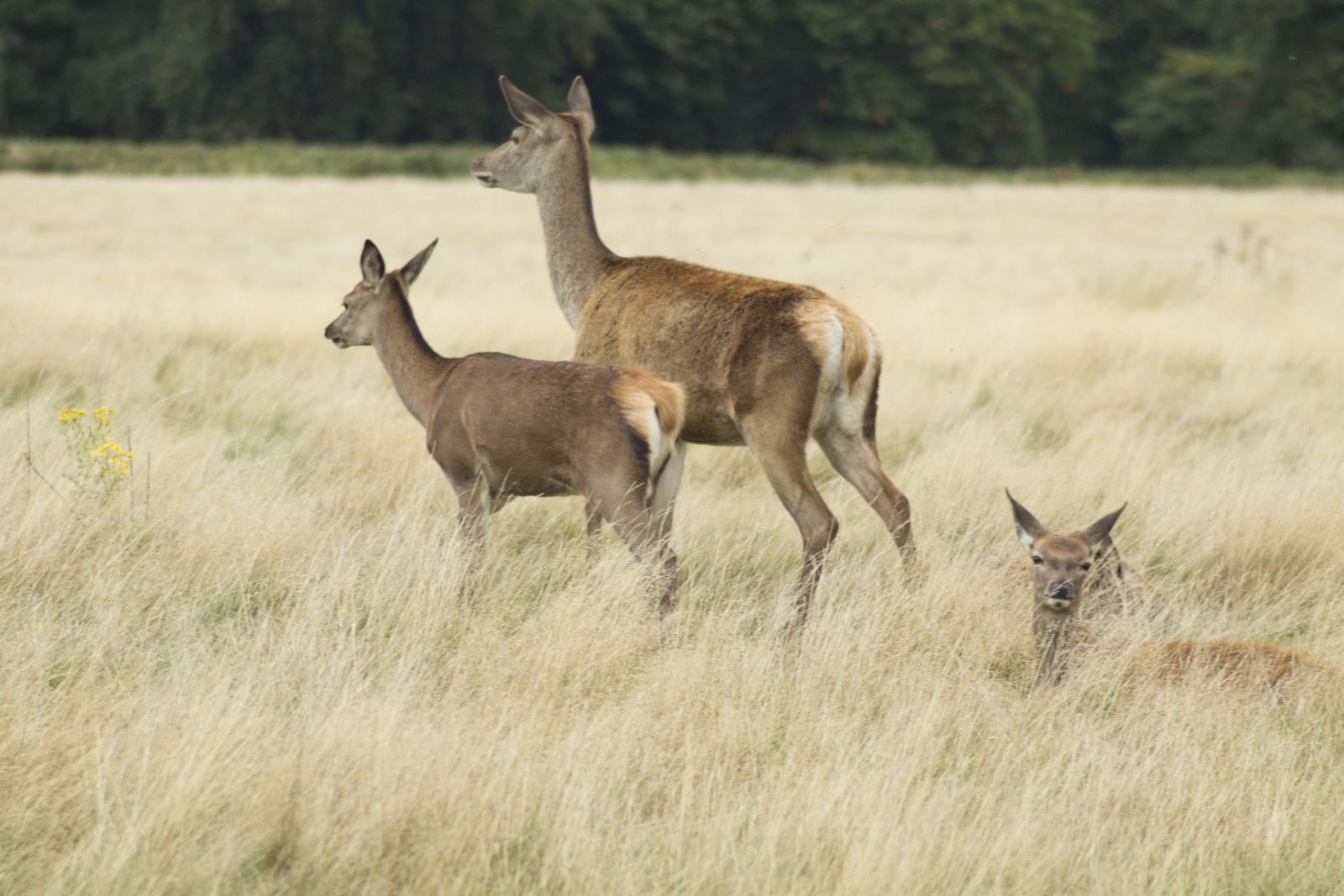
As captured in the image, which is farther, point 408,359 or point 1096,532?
point 408,359

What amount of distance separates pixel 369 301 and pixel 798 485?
210 centimetres

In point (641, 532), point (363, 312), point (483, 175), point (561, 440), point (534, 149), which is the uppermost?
point (534, 149)

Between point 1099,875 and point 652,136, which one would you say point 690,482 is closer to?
point 1099,875

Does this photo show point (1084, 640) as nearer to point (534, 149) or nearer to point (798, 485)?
point (798, 485)

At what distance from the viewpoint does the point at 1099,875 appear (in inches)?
110

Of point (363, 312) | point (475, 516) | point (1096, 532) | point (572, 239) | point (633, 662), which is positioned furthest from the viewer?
point (572, 239)

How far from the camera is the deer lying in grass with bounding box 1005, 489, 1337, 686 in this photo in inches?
147

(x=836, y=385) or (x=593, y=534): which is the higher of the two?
(x=836, y=385)

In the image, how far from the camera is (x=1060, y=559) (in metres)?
4.04

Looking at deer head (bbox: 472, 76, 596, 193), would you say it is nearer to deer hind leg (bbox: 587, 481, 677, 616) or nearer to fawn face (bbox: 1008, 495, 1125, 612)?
deer hind leg (bbox: 587, 481, 677, 616)

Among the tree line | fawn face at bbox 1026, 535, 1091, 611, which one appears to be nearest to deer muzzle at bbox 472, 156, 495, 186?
fawn face at bbox 1026, 535, 1091, 611

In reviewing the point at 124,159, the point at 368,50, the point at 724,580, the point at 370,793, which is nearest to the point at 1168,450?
the point at 724,580

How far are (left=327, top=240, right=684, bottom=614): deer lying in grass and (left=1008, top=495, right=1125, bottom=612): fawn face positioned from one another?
1.19 m

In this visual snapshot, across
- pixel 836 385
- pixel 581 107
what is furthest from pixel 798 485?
pixel 581 107
